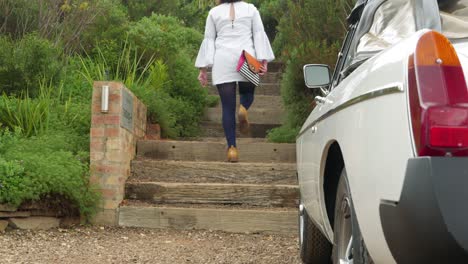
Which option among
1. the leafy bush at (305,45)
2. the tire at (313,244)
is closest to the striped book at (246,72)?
the leafy bush at (305,45)

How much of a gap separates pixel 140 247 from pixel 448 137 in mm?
4237

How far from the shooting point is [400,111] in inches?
101

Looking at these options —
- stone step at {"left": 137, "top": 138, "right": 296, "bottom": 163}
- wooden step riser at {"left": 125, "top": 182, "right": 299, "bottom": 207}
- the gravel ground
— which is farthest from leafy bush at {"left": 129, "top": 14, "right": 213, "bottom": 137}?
the gravel ground

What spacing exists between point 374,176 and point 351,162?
0.31m

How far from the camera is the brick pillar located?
7.19 metres

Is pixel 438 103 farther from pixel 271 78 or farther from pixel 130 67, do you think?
pixel 271 78

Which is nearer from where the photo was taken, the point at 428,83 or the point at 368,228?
the point at 428,83

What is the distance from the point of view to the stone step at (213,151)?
8.67m

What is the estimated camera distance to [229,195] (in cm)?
747

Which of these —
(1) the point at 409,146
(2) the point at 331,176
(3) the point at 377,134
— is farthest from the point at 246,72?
(1) the point at 409,146

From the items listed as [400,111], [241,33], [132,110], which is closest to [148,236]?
[132,110]

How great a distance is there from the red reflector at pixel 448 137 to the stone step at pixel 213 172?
5409 millimetres

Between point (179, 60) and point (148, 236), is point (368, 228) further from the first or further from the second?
point (179, 60)

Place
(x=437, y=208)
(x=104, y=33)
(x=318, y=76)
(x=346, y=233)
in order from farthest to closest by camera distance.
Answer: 1. (x=104, y=33)
2. (x=318, y=76)
3. (x=346, y=233)
4. (x=437, y=208)
